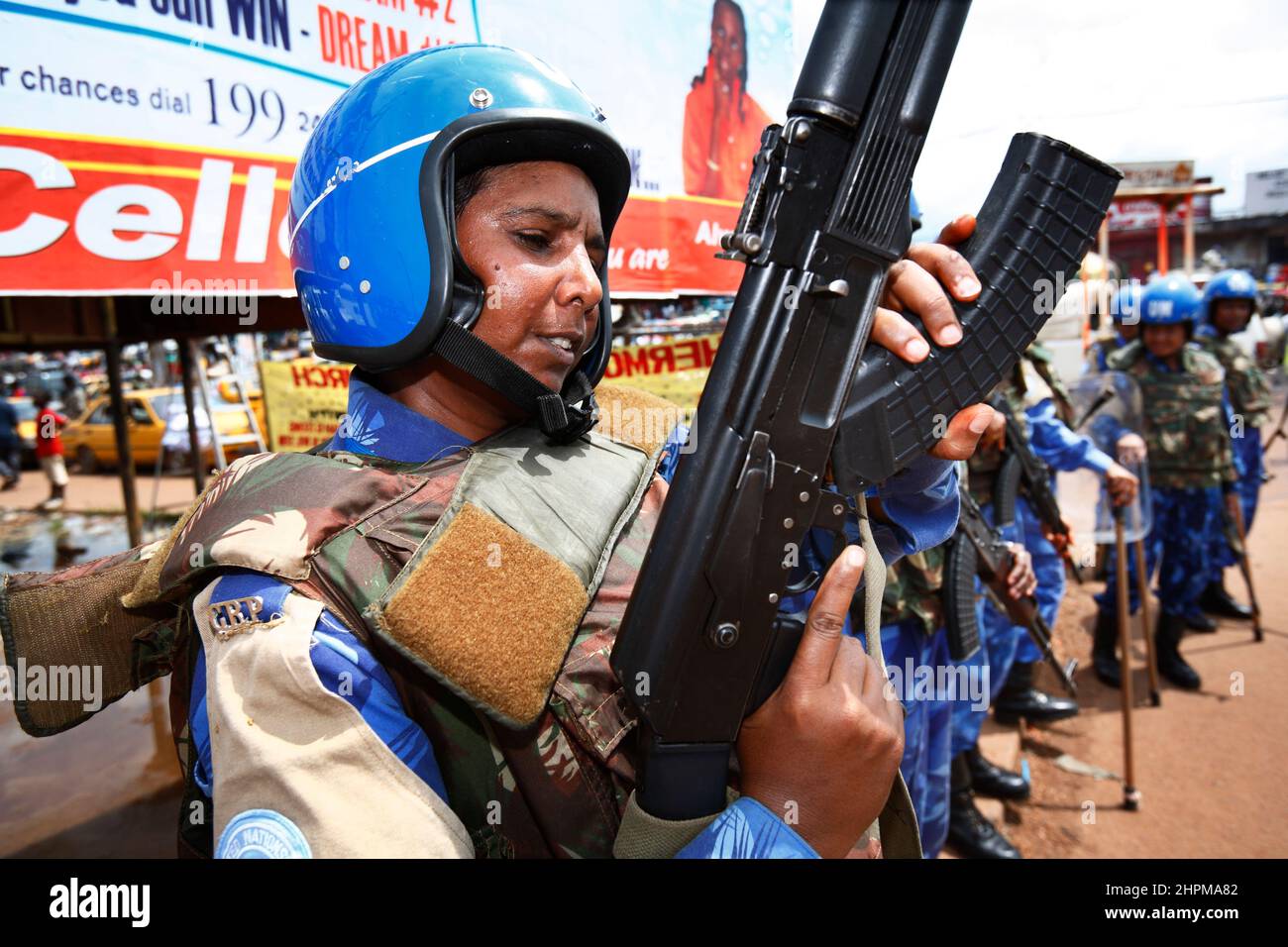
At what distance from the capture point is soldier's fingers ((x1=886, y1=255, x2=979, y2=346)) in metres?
1.17

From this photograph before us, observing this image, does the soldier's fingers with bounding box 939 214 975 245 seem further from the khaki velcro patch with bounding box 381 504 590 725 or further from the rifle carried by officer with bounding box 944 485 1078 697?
the rifle carried by officer with bounding box 944 485 1078 697

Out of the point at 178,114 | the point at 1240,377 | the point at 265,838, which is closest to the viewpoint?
the point at 265,838

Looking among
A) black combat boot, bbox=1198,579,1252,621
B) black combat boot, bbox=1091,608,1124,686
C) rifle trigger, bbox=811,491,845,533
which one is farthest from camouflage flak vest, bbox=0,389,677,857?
black combat boot, bbox=1198,579,1252,621

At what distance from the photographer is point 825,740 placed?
3.45ft

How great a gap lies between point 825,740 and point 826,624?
0.51ft

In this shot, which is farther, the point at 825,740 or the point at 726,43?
the point at 726,43

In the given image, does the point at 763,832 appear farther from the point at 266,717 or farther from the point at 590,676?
the point at 266,717

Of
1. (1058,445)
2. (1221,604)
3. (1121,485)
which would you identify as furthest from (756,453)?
(1221,604)

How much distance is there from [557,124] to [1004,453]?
3.14 metres

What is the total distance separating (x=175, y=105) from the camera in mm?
2363

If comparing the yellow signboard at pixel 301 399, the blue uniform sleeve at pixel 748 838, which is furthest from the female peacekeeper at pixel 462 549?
the yellow signboard at pixel 301 399

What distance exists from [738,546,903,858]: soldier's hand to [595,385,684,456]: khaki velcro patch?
677 millimetres

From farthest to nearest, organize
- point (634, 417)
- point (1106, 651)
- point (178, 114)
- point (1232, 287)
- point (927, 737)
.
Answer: point (1232, 287), point (1106, 651), point (927, 737), point (178, 114), point (634, 417)

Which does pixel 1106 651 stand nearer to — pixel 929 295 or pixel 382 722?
pixel 929 295
